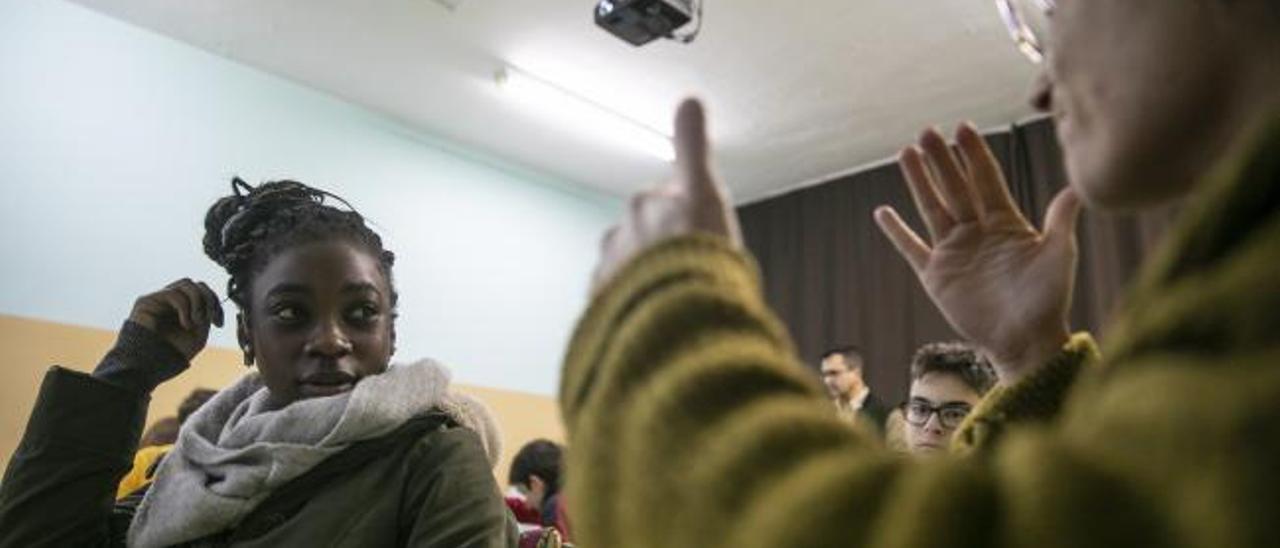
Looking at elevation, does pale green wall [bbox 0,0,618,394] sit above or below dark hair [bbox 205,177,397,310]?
above

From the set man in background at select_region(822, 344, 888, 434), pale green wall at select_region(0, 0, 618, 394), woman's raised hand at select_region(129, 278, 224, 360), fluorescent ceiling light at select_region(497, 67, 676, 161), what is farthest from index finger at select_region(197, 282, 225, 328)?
man in background at select_region(822, 344, 888, 434)

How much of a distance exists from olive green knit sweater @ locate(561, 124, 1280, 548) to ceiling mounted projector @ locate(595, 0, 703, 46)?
2696 millimetres

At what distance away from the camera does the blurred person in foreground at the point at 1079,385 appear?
0.37 meters

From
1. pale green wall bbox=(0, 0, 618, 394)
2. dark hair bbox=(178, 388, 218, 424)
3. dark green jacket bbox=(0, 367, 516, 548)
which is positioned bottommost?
dark green jacket bbox=(0, 367, 516, 548)

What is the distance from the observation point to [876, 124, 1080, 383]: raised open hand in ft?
3.10

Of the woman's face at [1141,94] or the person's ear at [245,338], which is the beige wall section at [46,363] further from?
the woman's face at [1141,94]

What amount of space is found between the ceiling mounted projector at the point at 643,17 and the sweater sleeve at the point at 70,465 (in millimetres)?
2161

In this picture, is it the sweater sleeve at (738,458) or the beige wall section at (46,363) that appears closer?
the sweater sleeve at (738,458)

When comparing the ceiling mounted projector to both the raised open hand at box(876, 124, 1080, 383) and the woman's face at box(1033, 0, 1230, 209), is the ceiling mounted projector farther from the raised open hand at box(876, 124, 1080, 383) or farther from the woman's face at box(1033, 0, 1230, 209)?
the woman's face at box(1033, 0, 1230, 209)

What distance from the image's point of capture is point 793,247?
5742 mm

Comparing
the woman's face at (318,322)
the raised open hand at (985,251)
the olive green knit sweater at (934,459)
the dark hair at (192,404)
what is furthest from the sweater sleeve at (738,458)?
the dark hair at (192,404)

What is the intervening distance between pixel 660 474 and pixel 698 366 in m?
0.06

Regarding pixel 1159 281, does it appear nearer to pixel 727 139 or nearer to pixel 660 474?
pixel 660 474

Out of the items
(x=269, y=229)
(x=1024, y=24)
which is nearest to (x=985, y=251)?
(x=1024, y=24)
